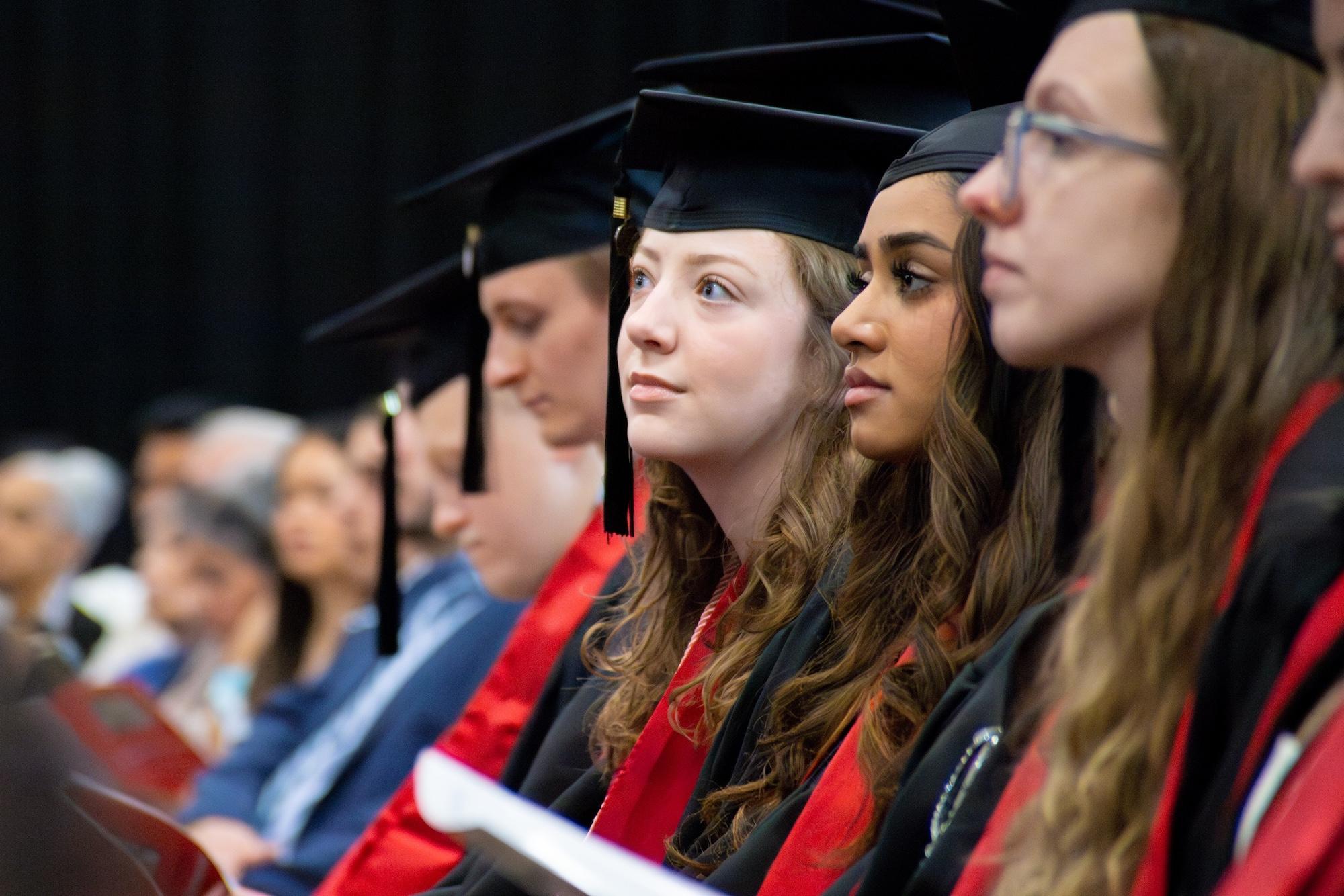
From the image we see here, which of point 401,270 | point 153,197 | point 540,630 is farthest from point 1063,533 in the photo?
point 153,197

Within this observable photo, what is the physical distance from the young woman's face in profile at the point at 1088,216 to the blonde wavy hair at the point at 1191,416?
2cm

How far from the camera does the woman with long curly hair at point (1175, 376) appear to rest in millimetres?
994

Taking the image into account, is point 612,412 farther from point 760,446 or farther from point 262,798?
point 262,798

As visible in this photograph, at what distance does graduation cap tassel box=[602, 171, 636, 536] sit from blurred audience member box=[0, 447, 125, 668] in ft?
11.1

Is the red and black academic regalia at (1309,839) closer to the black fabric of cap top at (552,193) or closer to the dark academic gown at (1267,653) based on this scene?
the dark academic gown at (1267,653)

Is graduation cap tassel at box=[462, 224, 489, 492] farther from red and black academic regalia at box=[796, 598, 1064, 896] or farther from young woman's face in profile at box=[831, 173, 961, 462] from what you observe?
red and black academic regalia at box=[796, 598, 1064, 896]

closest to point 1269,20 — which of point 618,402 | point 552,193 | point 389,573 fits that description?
point 618,402

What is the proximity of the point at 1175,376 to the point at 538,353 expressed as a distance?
1.73 m

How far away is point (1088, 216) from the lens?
1087mm

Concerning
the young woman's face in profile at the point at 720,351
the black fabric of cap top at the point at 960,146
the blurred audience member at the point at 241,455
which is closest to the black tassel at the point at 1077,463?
the black fabric of cap top at the point at 960,146

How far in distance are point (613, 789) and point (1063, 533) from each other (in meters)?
0.73

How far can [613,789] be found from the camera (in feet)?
6.29

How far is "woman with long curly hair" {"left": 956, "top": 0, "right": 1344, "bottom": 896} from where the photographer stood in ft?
3.26

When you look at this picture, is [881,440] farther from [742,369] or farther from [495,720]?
[495,720]
